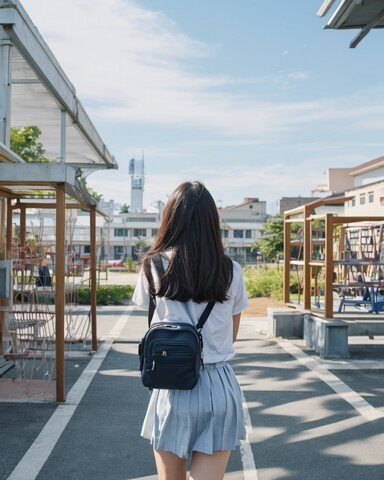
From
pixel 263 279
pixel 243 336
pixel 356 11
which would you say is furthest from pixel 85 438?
pixel 263 279

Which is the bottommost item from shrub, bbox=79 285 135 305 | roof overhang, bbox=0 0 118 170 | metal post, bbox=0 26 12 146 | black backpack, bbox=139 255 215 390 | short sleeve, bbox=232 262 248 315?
shrub, bbox=79 285 135 305

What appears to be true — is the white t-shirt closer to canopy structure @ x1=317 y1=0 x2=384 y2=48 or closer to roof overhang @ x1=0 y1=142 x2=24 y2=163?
roof overhang @ x1=0 y1=142 x2=24 y2=163

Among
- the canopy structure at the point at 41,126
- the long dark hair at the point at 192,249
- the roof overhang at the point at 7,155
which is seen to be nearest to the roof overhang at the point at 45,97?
the canopy structure at the point at 41,126

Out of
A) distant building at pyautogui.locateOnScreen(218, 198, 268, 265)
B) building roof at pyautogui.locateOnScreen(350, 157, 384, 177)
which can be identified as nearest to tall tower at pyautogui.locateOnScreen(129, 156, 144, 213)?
distant building at pyautogui.locateOnScreen(218, 198, 268, 265)

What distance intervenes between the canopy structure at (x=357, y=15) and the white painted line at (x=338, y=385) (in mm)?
4448

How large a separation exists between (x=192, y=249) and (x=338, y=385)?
208 inches

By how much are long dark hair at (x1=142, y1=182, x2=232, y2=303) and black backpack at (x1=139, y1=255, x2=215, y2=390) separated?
71 mm

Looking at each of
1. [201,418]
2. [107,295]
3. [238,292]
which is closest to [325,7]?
[238,292]

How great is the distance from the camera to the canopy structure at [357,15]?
654 centimetres

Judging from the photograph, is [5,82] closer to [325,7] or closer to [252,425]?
[325,7]

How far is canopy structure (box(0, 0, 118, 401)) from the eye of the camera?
5.82m

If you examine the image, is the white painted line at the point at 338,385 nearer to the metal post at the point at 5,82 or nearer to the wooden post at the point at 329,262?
the wooden post at the point at 329,262

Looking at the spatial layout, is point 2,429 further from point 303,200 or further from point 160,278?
point 303,200

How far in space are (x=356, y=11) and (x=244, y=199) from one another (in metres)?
106
